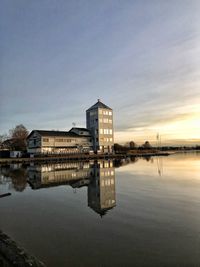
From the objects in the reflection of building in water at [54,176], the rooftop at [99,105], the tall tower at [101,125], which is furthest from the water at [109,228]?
the rooftop at [99,105]

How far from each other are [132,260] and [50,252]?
71.4 inches

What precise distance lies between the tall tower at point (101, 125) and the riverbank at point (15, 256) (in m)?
56.0

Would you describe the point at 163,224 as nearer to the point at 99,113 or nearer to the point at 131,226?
the point at 131,226

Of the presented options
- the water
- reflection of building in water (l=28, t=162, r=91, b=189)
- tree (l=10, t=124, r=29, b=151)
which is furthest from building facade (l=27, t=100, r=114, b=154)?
the water

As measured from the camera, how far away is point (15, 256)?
4527 millimetres

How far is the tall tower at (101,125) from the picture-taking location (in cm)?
6122

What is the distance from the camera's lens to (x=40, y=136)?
51.0 m

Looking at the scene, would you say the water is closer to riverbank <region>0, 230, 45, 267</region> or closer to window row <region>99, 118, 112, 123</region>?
riverbank <region>0, 230, 45, 267</region>

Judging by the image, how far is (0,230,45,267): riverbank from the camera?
166 inches

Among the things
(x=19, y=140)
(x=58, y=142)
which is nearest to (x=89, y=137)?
(x=58, y=142)

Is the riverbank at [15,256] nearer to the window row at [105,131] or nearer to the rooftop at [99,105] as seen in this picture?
the window row at [105,131]

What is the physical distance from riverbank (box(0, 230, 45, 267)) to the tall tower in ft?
184

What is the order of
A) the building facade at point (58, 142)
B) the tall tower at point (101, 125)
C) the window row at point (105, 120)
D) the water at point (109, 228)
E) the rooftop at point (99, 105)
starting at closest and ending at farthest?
the water at point (109, 228), the building facade at point (58, 142), the tall tower at point (101, 125), the window row at point (105, 120), the rooftop at point (99, 105)

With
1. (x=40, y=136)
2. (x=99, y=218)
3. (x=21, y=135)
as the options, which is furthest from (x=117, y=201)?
(x=21, y=135)
